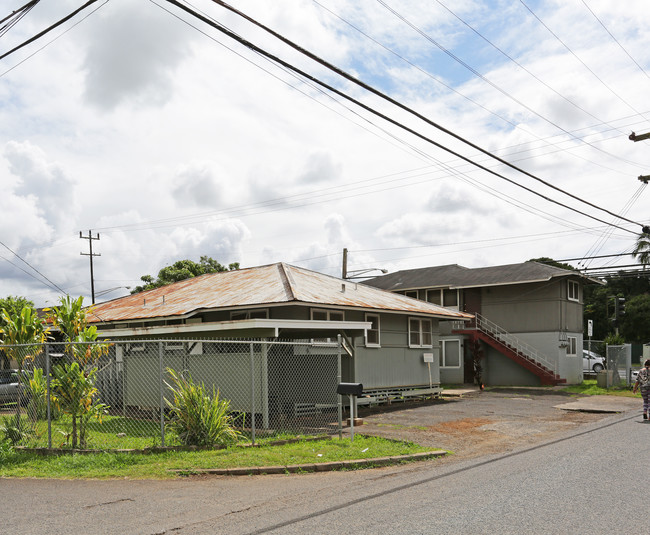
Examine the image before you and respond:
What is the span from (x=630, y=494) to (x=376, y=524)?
3.37 metres

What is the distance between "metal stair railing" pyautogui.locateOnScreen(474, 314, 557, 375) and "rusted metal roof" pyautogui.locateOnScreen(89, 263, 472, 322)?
8418 mm

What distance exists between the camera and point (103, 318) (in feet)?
70.7

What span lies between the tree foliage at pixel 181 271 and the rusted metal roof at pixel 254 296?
1002 inches

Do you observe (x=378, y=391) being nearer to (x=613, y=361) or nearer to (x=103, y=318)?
(x=103, y=318)

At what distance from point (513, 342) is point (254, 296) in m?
19.2

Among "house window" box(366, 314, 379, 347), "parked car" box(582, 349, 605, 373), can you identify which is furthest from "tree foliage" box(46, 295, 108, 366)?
"parked car" box(582, 349, 605, 373)

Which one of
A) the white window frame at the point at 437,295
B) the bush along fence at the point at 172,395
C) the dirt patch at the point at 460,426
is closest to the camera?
the bush along fence at the point at 172,395

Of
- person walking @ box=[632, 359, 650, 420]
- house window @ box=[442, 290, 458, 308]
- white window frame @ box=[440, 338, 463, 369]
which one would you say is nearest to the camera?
person walking @ box=[632, 359, 650, 420]

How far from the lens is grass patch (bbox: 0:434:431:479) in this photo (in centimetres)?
973

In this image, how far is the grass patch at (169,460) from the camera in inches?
383

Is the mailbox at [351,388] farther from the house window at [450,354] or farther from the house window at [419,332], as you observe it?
the house window at [450,354]

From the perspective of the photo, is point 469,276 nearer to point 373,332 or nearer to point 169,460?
point 373,332

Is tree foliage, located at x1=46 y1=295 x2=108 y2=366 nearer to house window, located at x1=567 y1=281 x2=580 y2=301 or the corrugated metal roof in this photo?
the corrugated metal roof

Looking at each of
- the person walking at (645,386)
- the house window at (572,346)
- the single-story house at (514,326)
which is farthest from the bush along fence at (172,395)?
the house window at (572,346)
